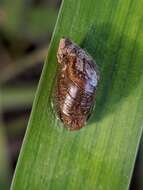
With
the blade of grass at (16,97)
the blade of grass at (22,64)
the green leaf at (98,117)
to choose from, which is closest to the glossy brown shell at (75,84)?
the green leaf at (98,117)

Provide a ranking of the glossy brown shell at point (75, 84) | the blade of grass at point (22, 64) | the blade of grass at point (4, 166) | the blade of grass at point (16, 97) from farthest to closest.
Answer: the blade of grass at point (22, 64) → the blade of grass at point (16, 97) → the blade of grass at point (4, 166) → the glossy brown shell at point (75, 84)

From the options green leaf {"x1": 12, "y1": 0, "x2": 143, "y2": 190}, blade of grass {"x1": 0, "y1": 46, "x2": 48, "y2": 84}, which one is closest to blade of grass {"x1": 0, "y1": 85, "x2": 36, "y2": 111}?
blade of grass {"x1": 0, "y1": 46, "x2": 48, "y2": 84}

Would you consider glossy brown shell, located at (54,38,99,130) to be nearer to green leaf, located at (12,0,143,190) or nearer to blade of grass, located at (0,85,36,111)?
green leaf, located at (12,0,143,190)

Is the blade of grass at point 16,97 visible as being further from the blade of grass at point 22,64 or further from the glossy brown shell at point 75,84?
the glossy brown shell at point 75,84

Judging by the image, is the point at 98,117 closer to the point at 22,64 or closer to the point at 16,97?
the point at 16,97

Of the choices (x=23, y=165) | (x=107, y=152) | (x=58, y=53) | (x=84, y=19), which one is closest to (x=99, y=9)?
(x=84, y=19)

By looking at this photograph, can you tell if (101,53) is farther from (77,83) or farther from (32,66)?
(32,66)

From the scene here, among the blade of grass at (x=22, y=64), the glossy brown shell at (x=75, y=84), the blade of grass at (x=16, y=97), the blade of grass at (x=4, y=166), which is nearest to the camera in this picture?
the glossy brown shell at (x=75, y=84)
